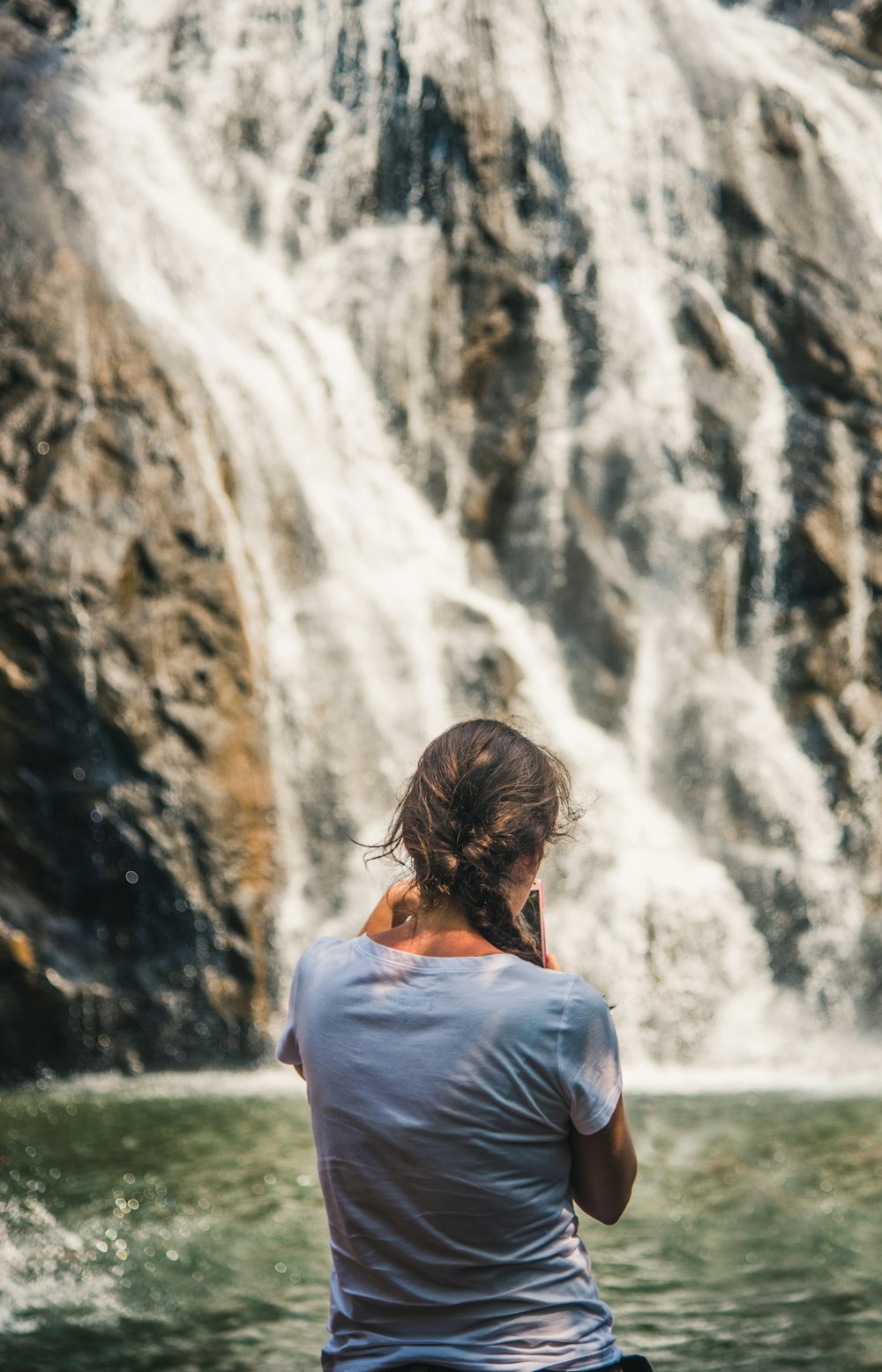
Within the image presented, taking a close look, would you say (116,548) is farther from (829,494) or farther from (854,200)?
(854,200)

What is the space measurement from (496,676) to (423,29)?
8.12 metres

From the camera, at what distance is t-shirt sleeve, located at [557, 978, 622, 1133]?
1583mm

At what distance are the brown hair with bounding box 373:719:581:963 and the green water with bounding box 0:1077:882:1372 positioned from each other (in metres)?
3.09

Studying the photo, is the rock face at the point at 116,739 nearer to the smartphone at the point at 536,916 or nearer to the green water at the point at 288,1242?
the green water at the point at 288,1242

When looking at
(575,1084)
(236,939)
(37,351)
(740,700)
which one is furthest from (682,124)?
(575,1084)

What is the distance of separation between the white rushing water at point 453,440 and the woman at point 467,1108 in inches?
326

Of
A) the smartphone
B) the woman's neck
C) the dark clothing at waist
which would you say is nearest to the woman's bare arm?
the woman's neck

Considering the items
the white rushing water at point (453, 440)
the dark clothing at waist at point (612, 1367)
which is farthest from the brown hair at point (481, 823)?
the white rushing water at point (453, 440)

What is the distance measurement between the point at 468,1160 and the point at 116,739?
8114 millimetres

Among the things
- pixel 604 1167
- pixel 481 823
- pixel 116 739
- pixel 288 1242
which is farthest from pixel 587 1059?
pixel 116 739

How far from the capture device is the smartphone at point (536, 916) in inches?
68.4

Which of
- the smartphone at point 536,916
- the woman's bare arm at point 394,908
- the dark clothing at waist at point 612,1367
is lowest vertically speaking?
the dark clothing at waist at point 612,1367

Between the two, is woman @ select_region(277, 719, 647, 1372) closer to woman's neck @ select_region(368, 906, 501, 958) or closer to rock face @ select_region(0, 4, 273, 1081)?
woman's neck @ select_region(368, 906, 501, 958)

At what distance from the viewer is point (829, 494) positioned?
13.1 m
